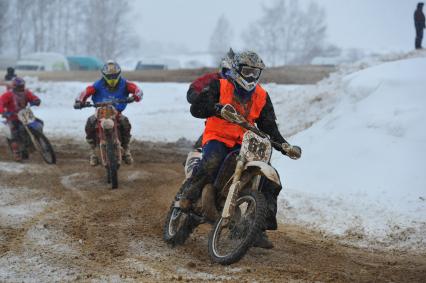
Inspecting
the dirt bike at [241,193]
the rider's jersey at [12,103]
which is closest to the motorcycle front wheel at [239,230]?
the dirt bike at [241,193]

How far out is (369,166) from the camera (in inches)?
373

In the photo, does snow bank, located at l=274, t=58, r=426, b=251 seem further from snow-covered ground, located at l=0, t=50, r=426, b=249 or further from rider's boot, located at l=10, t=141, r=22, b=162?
rider's boot, located at l=10, t=141, r=22, b=162

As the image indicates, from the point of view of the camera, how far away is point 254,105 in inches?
245

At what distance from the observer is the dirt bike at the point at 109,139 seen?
384 inches

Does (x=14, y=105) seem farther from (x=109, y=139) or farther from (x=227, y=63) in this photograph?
(x=227, y=63)

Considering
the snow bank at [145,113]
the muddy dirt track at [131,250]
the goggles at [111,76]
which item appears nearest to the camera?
the muddy dirt track at [131,250]

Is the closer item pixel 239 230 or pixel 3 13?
pixel 239 230

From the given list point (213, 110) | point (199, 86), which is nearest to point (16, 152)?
point (199, 86)

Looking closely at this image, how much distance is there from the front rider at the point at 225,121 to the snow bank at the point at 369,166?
193 centimetres

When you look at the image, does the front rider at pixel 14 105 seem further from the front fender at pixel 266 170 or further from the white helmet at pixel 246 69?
the front fender at pixel 266 170

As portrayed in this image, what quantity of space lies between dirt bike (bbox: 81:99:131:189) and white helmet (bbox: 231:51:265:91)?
4.25m

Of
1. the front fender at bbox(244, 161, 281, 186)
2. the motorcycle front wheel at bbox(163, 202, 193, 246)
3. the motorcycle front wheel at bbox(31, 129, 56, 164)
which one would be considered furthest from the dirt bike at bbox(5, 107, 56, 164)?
the front fender at bbox(244, 161, 281, 186)

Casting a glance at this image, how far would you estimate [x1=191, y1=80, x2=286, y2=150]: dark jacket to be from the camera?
19.5ft

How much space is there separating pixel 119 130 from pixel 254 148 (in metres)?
5.22
